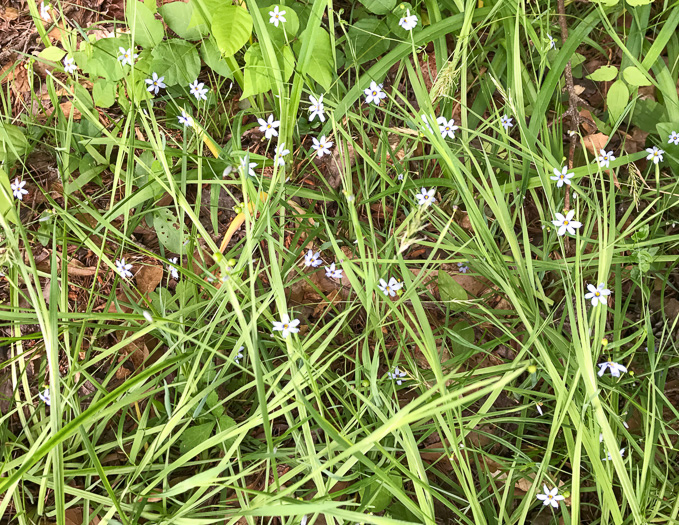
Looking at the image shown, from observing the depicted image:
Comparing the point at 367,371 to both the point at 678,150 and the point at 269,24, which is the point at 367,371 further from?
the point at 678,150

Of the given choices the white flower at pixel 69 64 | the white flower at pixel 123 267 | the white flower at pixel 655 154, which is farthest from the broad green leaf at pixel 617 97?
the white flower at pixel 69 64

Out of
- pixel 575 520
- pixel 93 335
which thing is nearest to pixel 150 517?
pixel 93 335

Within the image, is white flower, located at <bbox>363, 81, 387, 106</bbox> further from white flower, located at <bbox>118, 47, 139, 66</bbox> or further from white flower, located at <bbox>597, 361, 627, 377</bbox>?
white flower, located at <bbox>597, 361, 627, 377</bbox>

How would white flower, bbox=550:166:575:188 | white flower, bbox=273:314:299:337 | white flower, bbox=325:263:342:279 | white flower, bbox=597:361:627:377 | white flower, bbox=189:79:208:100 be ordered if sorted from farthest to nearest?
white flower, bbox=189:79:208:100, white flower, bbox=325:263:342:279, white flower, bbox=550:166:575:188, white flower, bbox=597:361:627:377, white flower, bbox=273:314:299:337

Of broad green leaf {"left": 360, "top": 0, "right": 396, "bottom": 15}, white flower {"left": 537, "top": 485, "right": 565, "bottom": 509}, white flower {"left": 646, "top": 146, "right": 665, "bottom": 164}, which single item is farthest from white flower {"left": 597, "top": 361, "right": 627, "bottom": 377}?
broad green leaf {"left": 360, "top": 0, "right": 396, "bottom": 15}

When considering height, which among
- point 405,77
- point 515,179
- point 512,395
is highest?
point 405,77

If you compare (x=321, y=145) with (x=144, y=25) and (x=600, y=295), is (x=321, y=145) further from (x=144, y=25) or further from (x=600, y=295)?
(x=600, y=295)
